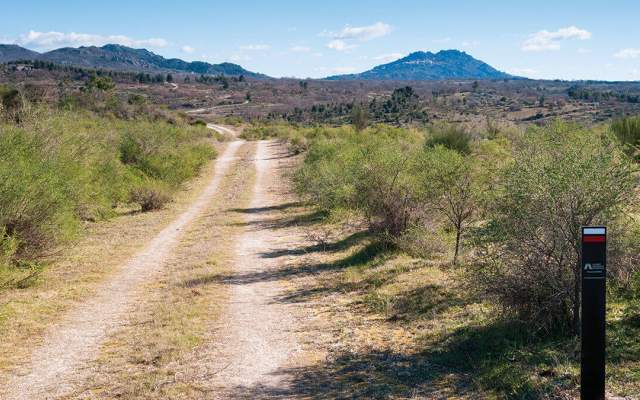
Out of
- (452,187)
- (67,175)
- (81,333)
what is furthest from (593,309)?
(67,175)

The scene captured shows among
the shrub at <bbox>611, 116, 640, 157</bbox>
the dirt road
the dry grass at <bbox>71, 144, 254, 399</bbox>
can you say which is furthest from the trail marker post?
the shrub at <bbox>611, 116, 640, 157</bbox>

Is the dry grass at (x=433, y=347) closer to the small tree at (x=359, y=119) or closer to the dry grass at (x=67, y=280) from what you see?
the dry grass at (x=67, y=280)

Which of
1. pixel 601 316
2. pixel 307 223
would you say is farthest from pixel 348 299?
pixel 307 223

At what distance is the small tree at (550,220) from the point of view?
6723 mm

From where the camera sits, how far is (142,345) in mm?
8469

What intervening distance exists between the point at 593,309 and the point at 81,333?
710 cm

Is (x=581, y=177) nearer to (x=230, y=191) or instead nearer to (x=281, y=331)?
(x=281, y=331)

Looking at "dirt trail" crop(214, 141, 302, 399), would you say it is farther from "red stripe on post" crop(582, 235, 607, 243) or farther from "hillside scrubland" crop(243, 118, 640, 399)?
"red stripe on post" crop(582, 235, 607, 243)

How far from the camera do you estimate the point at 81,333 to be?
9156 mm

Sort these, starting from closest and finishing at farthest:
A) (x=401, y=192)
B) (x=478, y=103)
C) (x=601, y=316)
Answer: (x=601, y=316), (x=401, y=192), (x=478, y=103)

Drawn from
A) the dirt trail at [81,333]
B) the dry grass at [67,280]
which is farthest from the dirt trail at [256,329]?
the dry grass at [67,280]

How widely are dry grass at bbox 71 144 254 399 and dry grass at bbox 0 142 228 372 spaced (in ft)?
3.76

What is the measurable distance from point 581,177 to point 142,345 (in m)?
5.86

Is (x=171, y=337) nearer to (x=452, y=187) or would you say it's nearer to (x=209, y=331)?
(x=209, y=331)
